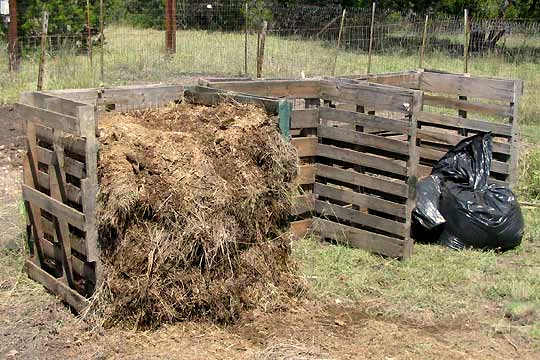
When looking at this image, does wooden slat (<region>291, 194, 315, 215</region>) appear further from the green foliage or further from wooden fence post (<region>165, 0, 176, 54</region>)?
the green foliage

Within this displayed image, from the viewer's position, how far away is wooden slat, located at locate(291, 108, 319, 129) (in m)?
6.49

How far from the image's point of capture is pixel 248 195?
4.87 metres

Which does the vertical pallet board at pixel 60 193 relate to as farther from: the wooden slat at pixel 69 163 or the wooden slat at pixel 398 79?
the wooden slat at pixel 398 79

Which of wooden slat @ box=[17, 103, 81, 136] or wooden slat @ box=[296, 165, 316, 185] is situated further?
wooden slat @ box=[296, 165, 316, 185]

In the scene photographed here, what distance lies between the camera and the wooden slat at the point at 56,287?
491cm

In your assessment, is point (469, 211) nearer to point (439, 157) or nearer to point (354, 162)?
point (354, 162)

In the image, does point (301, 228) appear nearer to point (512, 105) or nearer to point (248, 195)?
point (248, 195)

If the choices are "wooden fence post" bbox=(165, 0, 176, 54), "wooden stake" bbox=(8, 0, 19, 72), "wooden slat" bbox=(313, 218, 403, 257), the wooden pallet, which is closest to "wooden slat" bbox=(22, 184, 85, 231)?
the wooden pallet

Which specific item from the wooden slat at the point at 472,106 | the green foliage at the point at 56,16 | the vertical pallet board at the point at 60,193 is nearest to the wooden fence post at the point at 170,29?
the green foliage at the point at 56,16


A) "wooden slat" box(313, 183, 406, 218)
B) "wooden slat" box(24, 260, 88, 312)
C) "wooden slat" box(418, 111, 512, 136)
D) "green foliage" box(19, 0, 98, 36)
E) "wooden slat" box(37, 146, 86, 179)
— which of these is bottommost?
"wooden slat" box(24, 260, 88, 312)

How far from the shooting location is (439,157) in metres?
7.59

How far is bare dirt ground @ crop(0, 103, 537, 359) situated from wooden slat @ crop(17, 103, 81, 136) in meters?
1.29

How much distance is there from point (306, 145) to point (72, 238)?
2.47m

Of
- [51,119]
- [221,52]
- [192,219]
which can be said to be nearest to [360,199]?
[192,219]
